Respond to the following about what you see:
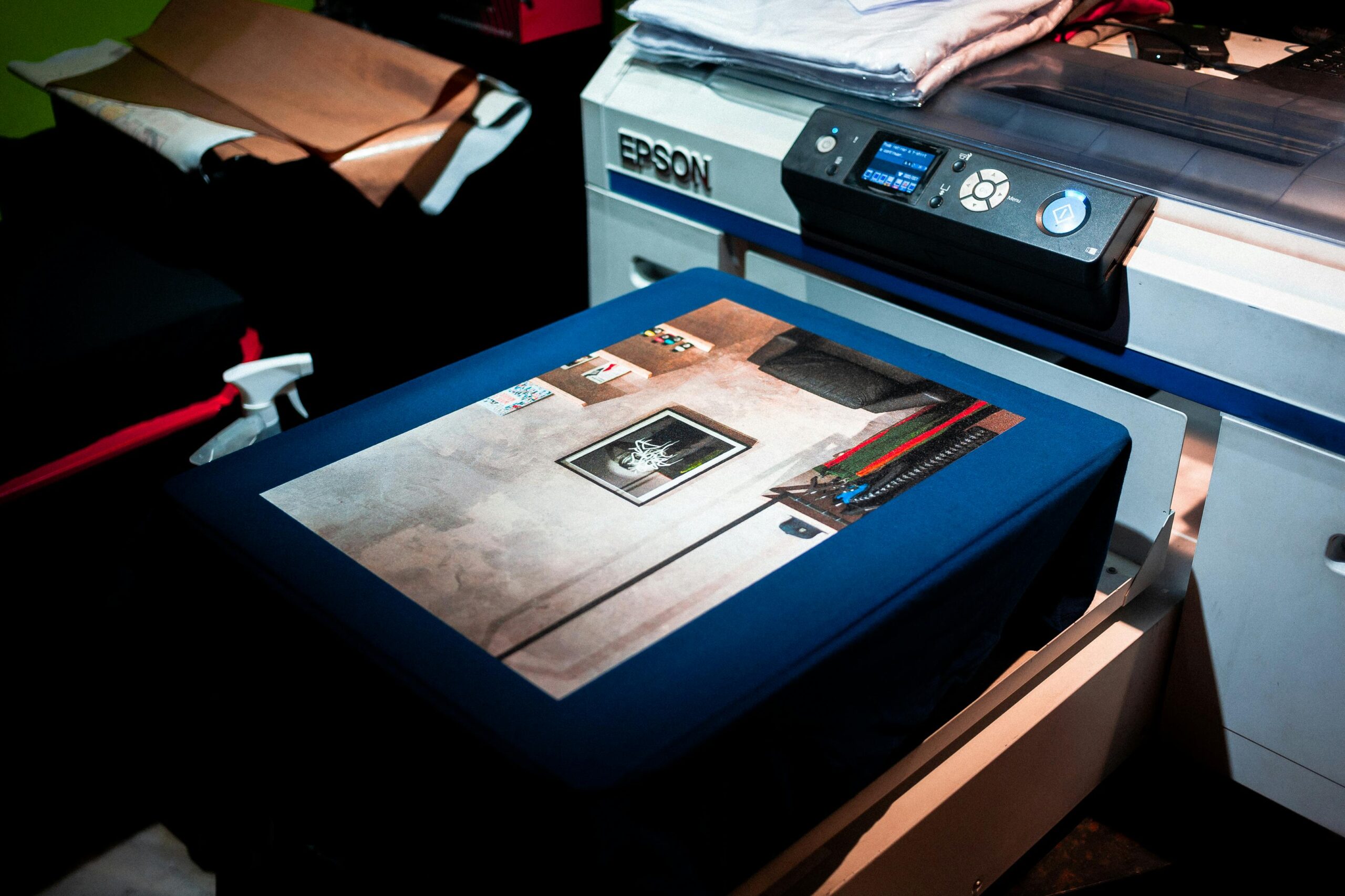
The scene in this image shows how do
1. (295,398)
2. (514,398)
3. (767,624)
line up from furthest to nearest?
(295,398), (514,398), (767,624)

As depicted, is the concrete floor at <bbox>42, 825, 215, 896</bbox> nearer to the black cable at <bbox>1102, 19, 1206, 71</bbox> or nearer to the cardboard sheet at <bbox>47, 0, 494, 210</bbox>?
the cardboard sheet at <bbox>47, 0, 494, 210</bbox>

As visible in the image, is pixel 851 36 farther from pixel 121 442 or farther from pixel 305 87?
pixel 121 442

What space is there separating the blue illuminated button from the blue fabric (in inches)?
4.9

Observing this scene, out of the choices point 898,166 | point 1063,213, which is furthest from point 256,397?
point 1063,213


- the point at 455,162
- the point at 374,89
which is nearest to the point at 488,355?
the point at 455,162

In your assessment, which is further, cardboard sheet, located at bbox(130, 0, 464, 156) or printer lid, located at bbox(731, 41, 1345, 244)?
cardboard sheet, located at bbox(130, 0, 464, 156)

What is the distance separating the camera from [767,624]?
0.63 meters

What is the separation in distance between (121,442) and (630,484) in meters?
0.50

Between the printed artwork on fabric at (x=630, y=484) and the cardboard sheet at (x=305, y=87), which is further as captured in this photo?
the cardboard sheet at (x=305, y=87)

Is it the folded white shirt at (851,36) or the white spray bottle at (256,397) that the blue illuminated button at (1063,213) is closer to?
the folded white shirt at (851,36)

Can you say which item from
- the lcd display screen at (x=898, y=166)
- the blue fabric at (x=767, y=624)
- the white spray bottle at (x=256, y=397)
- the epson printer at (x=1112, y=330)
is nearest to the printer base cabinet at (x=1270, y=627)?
the epson printer at (x=1112, y=330)

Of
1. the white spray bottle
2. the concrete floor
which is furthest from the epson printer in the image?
the concrete floor

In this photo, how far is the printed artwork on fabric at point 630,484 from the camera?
0.65m

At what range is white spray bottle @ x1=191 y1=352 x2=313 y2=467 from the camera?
3.37ft
